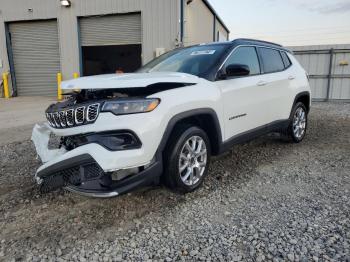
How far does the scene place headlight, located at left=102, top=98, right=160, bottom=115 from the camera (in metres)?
2.73

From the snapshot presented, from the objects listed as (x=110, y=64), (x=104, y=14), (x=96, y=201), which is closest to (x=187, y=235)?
(x=96, y=201)

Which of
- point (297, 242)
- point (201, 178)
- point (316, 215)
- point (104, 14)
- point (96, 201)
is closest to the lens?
point (297, 242)

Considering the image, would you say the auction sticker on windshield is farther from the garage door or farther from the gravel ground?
the garage door

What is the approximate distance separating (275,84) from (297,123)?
1.28 meters

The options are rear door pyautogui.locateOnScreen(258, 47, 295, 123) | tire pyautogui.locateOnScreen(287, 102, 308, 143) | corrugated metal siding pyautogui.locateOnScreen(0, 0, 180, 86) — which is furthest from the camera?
corrugated metal siding pyautogui.locateOnScreen(0, 0, 180, 86)

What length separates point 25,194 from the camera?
354cm

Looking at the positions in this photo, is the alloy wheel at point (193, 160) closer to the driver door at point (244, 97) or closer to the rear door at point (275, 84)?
the driver door at point (244, 97)

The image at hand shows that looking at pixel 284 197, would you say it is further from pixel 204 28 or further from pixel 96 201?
pixel 204 28

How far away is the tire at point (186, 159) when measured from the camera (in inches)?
124

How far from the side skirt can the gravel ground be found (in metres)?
0.43

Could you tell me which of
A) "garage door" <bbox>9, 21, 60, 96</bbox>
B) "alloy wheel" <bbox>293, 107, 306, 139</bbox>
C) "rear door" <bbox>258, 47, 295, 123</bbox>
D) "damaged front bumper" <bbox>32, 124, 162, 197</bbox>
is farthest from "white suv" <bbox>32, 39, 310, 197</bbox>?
"garage door" <bbox>9, 21, 60, 96</bbox>

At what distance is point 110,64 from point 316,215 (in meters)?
23.3

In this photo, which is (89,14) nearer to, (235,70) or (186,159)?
(235,70)

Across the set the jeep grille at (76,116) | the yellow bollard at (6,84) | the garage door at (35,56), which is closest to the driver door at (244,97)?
the jeep grille at (76,116)
